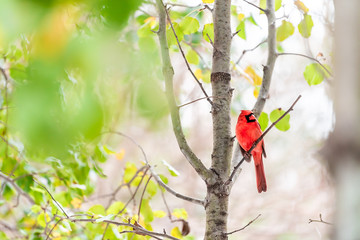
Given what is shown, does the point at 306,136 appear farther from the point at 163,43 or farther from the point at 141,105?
the point at 141,105

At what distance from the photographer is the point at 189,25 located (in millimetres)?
1934

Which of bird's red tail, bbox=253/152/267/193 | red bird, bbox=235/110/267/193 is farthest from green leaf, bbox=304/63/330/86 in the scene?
bird's red tail, bbox=253/152/267/193

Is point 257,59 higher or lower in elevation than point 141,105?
higher

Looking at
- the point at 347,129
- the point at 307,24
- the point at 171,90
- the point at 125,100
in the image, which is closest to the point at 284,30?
the point at 307,24

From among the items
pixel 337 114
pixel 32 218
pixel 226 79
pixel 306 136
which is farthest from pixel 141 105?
pixel 306 136

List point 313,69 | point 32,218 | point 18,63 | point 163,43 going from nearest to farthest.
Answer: point 163,43, point 313,69, point 18,63, point 32,218

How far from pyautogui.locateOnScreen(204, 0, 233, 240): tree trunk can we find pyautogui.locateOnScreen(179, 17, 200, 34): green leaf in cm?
17

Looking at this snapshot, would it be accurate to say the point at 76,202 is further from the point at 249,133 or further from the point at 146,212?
the point at 249,133

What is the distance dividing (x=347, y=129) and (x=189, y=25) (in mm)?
1498

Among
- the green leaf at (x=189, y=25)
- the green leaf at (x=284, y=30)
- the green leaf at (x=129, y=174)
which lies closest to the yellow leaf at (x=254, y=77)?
the green leaf at (x=284, y=30)

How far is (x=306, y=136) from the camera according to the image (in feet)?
20.0

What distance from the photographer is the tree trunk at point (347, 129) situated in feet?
1.66

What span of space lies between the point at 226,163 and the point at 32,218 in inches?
80.1

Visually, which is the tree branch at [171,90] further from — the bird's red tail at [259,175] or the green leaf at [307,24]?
the bird's red tail at [259,175]
